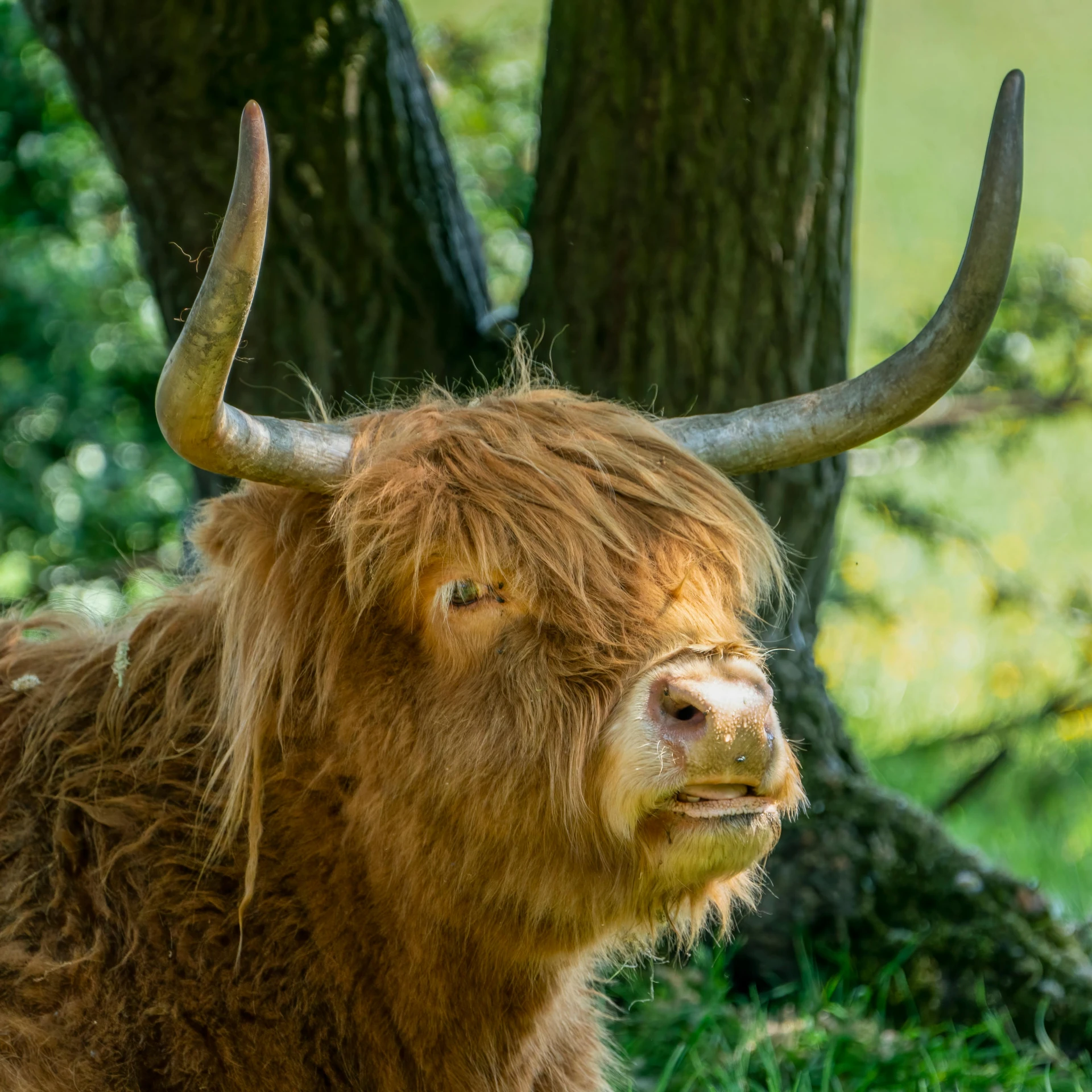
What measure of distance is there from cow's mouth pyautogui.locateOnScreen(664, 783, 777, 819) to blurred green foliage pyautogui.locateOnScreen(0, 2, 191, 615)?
363 cm

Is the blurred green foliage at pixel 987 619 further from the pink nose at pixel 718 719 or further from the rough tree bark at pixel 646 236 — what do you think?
the pink nose at pixel 718 719

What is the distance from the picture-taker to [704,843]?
238 cm

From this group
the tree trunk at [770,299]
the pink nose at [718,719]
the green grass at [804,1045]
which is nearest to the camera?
the pink nose at [718,719]

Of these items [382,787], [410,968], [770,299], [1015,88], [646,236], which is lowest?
[410,968]

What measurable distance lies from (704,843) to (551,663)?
428 millimetres

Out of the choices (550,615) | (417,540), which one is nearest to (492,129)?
(417,540)

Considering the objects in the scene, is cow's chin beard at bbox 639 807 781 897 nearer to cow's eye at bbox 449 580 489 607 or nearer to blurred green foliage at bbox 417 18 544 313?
cow's eye at bbox 449 580 489 607

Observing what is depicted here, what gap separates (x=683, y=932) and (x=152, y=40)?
2798 millimetres

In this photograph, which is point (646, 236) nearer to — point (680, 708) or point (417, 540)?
point (417, 540)

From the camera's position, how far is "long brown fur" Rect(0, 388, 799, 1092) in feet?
8.27

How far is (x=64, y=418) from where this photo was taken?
18.7 feet

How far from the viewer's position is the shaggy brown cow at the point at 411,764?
245 cm

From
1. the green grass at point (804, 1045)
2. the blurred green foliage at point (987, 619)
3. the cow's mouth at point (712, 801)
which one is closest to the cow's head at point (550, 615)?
the cow's mouth at point (712, 801)

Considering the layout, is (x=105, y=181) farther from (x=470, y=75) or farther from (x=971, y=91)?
(x=971, y=91)
